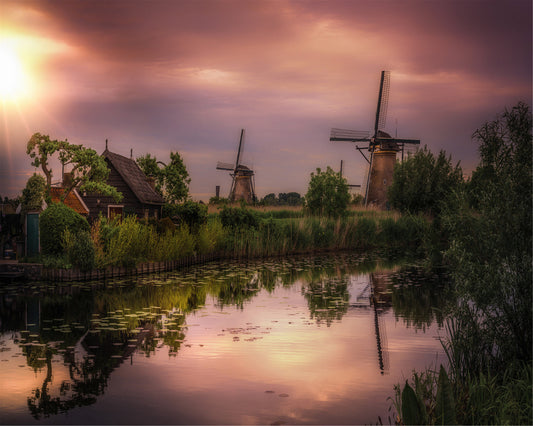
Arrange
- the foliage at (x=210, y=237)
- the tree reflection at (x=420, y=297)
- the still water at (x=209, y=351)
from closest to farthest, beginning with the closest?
the still water at (x=209, y=351)
the tree reflection at (x=420, y=297)
the foliage at (x=210, y=237)

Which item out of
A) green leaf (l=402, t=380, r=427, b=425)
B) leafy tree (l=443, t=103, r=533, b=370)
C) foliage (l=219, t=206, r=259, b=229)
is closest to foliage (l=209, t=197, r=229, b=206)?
foliage (l=219, t=206, r=259, b=229)

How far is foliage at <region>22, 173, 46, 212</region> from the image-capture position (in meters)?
19.1

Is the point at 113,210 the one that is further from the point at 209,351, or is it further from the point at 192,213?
the point at 209,351

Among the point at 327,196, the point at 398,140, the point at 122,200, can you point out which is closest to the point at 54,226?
the point at 122,200

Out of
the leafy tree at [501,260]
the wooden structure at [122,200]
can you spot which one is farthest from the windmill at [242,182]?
the leafy tree at [501,260]

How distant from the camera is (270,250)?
25.5 m

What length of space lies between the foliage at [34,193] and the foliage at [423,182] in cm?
2854

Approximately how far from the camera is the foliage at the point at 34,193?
19.1 meters

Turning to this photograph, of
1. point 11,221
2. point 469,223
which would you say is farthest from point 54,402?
point 11,221

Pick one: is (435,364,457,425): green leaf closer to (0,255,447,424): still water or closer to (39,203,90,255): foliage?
(0,255,447,424): still water

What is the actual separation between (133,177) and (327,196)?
1339cm

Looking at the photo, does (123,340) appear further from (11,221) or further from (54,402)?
(11,221)

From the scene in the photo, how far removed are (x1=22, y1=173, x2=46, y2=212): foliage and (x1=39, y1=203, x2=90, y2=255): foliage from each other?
4.31 feet

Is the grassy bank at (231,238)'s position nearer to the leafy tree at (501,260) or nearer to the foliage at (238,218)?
the foliage at (238,218)
